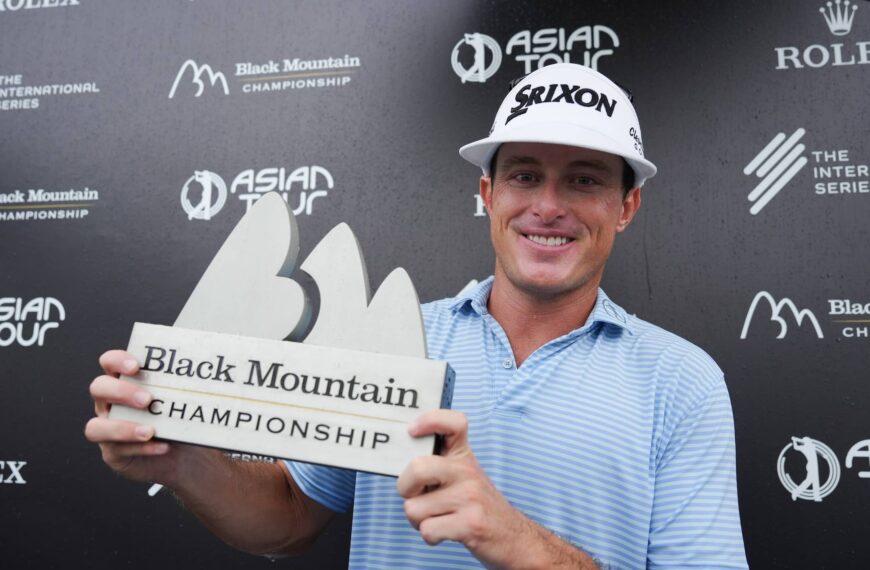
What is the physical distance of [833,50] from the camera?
168 cm

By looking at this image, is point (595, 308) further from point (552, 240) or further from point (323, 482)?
point (323, 482)

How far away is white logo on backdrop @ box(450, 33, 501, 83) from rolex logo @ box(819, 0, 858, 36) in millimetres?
801

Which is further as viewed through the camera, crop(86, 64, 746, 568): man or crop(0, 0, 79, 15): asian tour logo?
crop(0, 0, 79, 15): asian tour logo

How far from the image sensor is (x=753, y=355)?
1623 millimetres

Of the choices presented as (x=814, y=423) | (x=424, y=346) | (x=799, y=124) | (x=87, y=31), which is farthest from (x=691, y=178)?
(x=87, y=31)

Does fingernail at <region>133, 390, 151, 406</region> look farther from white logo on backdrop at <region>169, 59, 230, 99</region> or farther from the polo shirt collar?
white logo on backdrop at <region>169, 59, 230, 99</region>

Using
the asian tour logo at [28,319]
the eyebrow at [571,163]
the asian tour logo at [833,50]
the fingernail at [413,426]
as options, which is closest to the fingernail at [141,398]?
the fingernail at [413,426]

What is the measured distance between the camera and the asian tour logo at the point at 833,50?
167cm

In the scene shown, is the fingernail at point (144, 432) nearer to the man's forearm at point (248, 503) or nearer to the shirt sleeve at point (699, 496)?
the man's forearm at point (248, 503)

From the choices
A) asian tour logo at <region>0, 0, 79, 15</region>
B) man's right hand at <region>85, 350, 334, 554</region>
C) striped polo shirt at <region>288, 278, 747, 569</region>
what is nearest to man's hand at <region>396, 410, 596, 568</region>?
striped polo shirt at <region>288, 278, 747, 569</region>

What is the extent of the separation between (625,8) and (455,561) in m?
1.42

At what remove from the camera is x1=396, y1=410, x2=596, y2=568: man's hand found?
755 millimetres

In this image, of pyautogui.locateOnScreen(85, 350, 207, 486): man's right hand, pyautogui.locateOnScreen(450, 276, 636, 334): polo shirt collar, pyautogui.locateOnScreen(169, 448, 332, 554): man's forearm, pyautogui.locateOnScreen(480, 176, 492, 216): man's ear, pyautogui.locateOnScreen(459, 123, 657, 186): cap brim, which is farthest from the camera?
pyautogui.locateOnScreen(480, 176, 492, 216): man's ear

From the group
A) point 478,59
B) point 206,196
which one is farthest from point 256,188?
point 478,59
